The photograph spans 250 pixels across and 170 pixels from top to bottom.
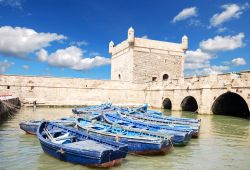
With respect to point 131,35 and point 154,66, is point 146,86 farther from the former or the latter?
point 131,35

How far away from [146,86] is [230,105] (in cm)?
1314

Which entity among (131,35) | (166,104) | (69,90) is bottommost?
(166,104)

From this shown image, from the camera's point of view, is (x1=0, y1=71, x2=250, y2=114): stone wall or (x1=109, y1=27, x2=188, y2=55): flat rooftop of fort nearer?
(x1=0, y1=71, x2=250, y2=114): stone wall

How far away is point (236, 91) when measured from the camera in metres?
22.7

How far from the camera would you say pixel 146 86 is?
38.4 meters

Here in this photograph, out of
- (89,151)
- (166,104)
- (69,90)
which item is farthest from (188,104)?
(89,151)

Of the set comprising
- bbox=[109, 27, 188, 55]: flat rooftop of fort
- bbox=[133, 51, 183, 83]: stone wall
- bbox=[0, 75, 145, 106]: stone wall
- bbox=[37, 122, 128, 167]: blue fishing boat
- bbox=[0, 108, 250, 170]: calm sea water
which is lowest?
bbox=[0, 108, 250, 170]: calm sea water

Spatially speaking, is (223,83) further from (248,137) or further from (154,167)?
(154,167)

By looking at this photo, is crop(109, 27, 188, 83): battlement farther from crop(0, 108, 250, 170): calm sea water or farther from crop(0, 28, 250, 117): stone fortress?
crop(0, 108, 250, 170): calm sea water

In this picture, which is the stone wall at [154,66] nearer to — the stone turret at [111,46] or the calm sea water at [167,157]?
the stone turret at [111,46]

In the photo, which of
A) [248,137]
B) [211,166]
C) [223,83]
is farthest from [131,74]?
[211,166]

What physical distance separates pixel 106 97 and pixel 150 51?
10649 mm

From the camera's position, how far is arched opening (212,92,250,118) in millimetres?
26000

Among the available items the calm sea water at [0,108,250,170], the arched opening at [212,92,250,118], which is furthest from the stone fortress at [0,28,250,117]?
the calm sea water at [0,108,250,170]
